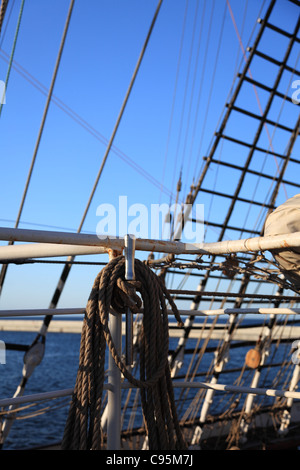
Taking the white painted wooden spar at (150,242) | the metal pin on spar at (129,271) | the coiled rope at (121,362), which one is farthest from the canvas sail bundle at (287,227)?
the metal pin on spar at (129,271)

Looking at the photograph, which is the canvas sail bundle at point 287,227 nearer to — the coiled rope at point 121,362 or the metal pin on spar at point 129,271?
the coiled rope at point 121,362

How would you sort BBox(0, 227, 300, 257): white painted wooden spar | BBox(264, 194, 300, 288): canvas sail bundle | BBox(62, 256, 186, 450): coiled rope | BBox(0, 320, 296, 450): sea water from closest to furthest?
1. BBox(62, 256, 186, 450): coiled rope
2. BBox(0, 227, 300, 257): white painted wooden spar
3. BBox(264, 194, 300, 288): canvas sail bundle
4. BBox(0, 320, 296, 450): sea water

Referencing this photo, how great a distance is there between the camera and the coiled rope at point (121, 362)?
159cm

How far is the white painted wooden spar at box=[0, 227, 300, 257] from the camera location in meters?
1.70

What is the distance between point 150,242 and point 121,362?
21.0 inches

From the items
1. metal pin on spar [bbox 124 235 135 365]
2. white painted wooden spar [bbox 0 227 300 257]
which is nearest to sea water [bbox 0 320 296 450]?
white painted wooden spar [bbox 0 227 300 257]

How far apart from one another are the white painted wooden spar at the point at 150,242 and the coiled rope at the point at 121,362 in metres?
0.12

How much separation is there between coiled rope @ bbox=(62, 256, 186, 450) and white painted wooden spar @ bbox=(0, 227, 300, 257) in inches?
4.7

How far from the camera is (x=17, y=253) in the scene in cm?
191

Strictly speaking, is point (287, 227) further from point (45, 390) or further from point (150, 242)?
point (45, 390)

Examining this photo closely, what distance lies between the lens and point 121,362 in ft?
5.27

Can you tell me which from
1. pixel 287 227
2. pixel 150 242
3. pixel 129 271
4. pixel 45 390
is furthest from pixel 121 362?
pixel 45 390

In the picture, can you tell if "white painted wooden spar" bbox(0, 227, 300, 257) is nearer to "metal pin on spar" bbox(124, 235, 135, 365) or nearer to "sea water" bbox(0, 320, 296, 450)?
"metal pin on spar" bbox(124, 235, 135, 365)
